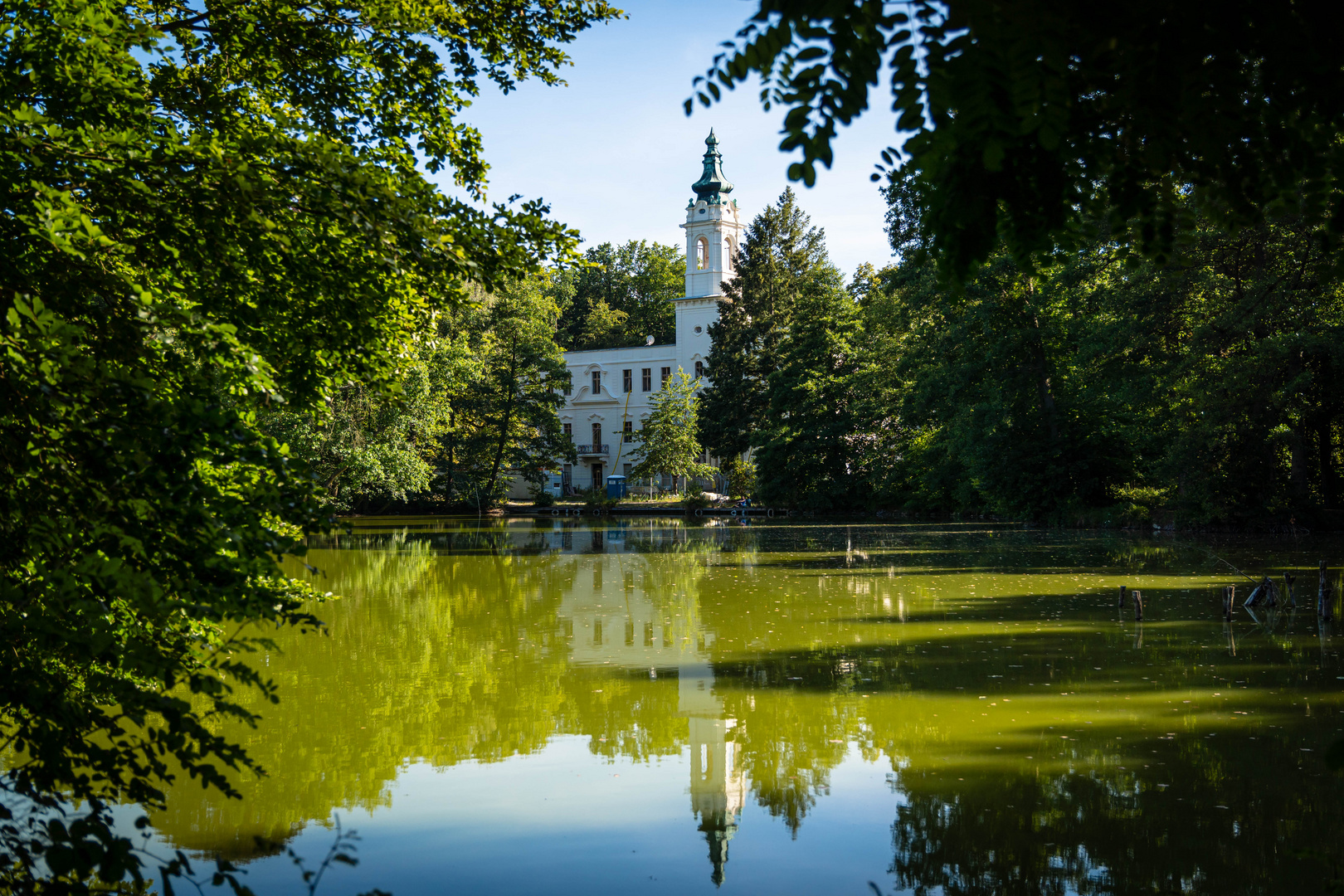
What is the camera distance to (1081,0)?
8.69ft

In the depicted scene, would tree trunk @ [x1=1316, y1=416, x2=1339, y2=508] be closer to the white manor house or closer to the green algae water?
the green algae water

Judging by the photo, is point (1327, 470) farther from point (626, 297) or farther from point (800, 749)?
point (626, 297)

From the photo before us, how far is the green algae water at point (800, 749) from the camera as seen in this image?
620cm

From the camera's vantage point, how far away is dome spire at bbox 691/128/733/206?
69.5 m

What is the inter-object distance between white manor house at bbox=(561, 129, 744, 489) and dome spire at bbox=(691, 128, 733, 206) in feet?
0.17

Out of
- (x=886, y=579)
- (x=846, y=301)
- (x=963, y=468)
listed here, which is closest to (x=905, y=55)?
(x=886, y=579)

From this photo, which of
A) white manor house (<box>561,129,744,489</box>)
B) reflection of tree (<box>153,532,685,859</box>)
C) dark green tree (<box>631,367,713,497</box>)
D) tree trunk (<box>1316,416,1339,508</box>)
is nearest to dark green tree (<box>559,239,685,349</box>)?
white manor house (<box>561,129,744,489</box>)

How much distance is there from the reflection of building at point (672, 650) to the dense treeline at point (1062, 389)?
18.6ft

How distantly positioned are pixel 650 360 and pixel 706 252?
8158 mm

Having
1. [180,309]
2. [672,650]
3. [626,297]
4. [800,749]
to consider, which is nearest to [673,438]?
[626,297]

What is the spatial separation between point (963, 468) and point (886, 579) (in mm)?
23293

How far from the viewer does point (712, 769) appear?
8180 mm

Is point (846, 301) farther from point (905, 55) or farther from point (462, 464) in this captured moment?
point (905, 55)

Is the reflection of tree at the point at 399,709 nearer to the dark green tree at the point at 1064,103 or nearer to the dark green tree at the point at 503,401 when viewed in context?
the dark green tree at the point at 1064,103
